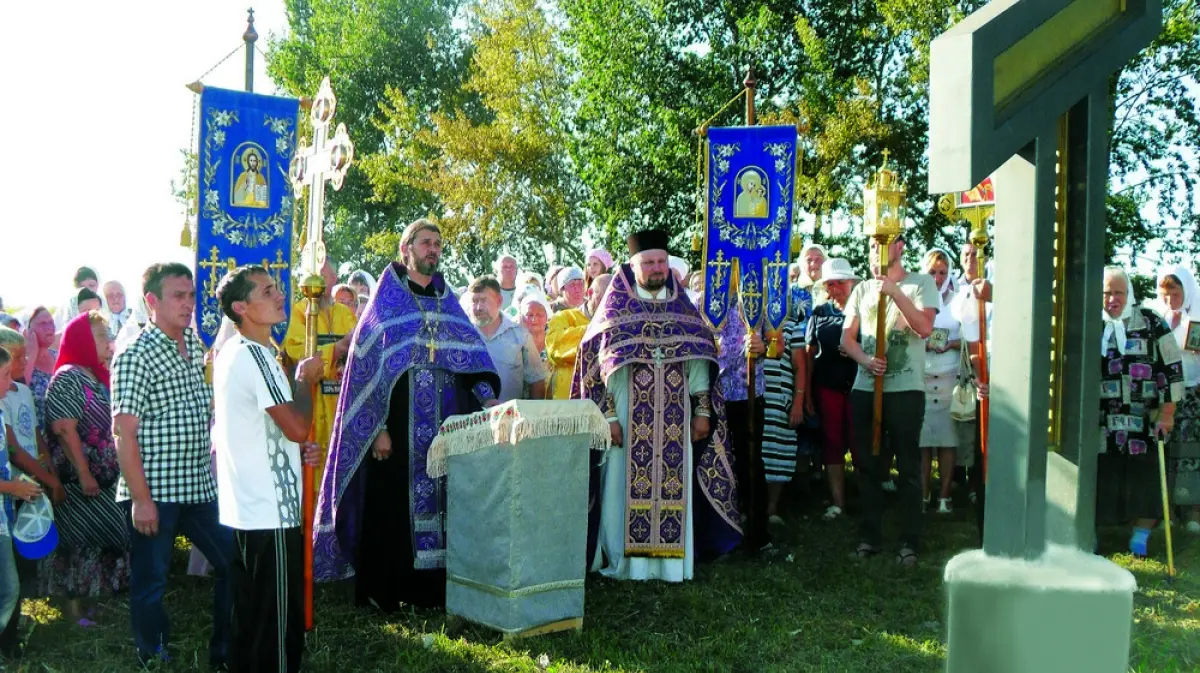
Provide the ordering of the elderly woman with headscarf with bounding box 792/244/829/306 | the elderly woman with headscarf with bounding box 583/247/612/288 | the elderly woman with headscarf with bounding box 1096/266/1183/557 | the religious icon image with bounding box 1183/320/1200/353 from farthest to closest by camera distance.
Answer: the elderly woman with headscarf with bounding box 792/244/829/306 < the elderly woman with headscarf with bounding box 583/247/612/288 < the religious icon image with bounding box 1183/320/1200/353 < the elderly woman with headscarf with bounding box 1096/266/1183/557

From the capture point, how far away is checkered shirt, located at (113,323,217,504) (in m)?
4.43

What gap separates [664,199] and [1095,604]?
68.1 feet

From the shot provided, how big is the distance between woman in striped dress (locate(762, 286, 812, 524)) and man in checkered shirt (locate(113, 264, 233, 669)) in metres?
4.48

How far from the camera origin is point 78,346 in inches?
220

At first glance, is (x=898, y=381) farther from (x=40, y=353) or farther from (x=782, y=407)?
(x=40, y=353)

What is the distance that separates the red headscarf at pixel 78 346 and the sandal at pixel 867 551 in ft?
15.2

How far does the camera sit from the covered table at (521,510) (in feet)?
16.4

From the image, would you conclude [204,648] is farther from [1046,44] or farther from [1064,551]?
[1046,44]

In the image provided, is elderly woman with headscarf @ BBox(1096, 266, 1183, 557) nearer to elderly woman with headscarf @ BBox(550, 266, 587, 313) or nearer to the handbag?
the handbag

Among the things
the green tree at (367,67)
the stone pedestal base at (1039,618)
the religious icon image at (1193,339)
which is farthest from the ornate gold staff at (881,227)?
the green tree at (367,67)

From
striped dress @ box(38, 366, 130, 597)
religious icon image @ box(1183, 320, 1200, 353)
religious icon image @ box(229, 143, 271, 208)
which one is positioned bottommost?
striped dress @ box(38, 366, 130, 597)

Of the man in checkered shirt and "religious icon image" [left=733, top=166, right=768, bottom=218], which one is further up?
"religious icon image" [left=733, top=166, right=768, bottom=218]

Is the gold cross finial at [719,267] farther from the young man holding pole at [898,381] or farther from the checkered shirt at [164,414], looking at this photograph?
the checkered shirt at [164,414]

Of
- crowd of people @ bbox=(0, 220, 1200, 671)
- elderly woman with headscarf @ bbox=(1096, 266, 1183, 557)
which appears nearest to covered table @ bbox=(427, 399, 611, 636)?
crowd of people @ bbox=(0, 220, 1200, 671)
